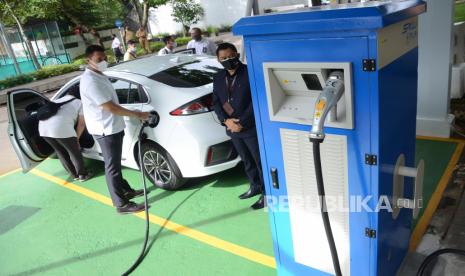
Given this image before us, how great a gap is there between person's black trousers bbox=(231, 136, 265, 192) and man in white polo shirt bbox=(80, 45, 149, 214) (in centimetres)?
112

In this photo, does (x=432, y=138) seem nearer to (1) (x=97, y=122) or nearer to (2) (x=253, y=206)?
(2) (x=253, y=206)

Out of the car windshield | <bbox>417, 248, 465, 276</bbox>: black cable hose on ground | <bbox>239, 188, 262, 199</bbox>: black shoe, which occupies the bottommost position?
<bbox>239, 188, 262, 199</bbox>: black shoe

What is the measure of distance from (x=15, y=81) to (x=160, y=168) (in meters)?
15.2

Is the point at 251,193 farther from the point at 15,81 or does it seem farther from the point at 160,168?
the point at 15,81

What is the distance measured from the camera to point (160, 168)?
4.55 metres

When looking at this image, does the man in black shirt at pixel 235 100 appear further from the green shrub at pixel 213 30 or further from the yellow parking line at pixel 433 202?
the green shrub at pixel 213 30

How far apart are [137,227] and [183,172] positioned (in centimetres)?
78

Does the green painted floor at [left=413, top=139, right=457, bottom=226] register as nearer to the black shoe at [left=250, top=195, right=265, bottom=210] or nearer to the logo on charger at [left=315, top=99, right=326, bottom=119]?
the black shoe at [left=250, top=195, right=265, bottom=210]

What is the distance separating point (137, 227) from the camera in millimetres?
4043

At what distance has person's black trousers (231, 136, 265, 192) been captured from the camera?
3684 mm

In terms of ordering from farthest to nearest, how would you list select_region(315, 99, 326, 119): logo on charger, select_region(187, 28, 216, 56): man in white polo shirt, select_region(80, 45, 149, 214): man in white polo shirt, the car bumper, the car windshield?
select_region(187, 28, 216, 56): man in white polo shirt → the car windshield → the car bumper → select_region(80, 45, 149, 214): man in white polo shirt → select_region(315, 99, 326, 119): logo on charger

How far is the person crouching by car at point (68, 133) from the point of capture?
16.5 ft

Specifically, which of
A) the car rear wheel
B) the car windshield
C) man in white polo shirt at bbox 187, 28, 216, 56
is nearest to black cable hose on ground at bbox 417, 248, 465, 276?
the car rear wheel

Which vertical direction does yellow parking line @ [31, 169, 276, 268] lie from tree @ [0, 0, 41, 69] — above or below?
below
